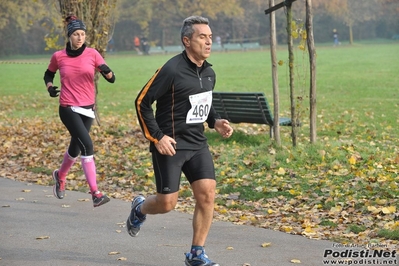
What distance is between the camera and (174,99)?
6461mm

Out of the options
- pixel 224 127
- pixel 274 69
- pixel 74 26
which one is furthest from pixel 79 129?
pixel 274 69

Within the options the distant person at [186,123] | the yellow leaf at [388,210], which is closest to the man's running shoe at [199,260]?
the distant person at [186,123]

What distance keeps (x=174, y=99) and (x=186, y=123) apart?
0.69 ft

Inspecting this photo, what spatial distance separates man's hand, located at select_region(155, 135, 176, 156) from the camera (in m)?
6.35

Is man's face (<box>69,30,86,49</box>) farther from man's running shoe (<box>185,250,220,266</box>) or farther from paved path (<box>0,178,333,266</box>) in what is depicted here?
man's running shoe (<box>185,250,220,266</box>)

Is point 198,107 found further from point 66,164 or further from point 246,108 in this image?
point 246,108

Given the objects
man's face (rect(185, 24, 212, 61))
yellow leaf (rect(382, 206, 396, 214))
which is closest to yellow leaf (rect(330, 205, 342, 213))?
yellow leaf (rect(382, 206, 396, 214))

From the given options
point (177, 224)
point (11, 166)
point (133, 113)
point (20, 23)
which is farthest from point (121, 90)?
point (20, 23)

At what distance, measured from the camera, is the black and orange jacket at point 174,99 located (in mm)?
6402

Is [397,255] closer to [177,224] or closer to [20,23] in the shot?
[177,224]

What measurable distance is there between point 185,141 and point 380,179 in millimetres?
3801

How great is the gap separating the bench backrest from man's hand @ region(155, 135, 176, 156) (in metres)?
7.43

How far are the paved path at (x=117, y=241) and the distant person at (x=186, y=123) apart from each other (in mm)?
501

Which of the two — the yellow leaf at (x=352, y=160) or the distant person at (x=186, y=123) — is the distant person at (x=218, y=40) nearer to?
the yellow leaf at (x=352, y=160)
